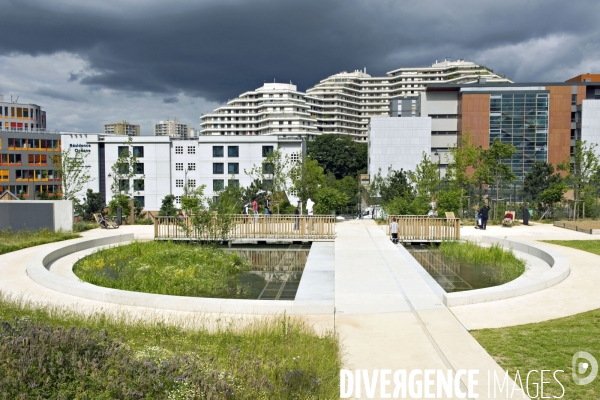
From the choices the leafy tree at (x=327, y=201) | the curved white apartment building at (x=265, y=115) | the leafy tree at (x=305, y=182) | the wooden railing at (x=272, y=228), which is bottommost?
the wooden railing at (x=272, y=228)

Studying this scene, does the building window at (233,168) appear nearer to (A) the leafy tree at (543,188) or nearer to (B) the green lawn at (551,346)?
(A) the leafy tree at (543,188)

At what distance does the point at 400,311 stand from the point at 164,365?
18.0 feet

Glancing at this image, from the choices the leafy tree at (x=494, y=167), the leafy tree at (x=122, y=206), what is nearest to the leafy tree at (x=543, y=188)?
the leafy tree at (x=494, y=167)

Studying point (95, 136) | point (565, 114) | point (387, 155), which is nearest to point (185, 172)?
point (95, 136)

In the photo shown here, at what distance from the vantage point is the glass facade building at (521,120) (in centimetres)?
7700

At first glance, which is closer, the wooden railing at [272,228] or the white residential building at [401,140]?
the wooden railing at [272,228]

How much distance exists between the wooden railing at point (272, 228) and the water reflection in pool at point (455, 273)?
4.16 m

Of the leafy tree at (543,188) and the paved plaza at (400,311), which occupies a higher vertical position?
the leafy tree at (543,188)

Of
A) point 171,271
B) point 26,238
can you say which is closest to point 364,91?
point 26,238

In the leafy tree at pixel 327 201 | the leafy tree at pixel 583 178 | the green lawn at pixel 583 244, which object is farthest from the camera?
the leafy tree at pixel 583 178

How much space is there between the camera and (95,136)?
6706cm

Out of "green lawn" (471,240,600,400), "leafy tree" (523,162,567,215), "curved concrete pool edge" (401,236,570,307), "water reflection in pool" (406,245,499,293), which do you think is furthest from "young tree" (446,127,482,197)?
"green lawn" (471,240,600,400)

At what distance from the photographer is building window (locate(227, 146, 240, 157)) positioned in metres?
63.9

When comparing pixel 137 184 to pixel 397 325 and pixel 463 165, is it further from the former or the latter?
pixel 397 325
